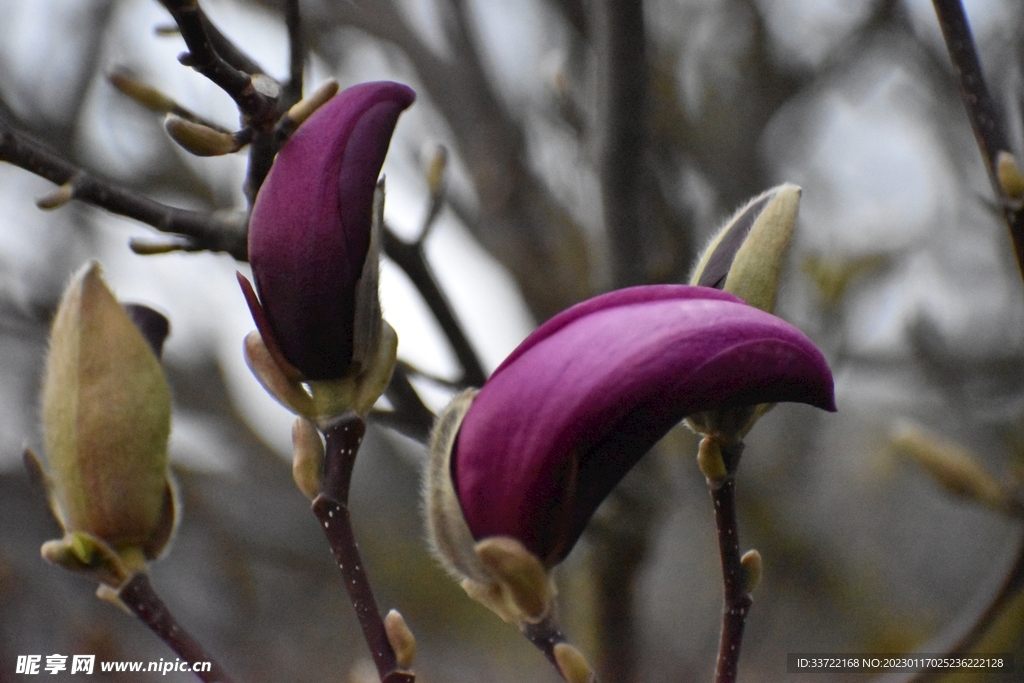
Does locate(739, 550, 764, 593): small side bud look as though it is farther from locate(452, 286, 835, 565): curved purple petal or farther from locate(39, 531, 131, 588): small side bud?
locate(39, 531, 131, 588): small side bud

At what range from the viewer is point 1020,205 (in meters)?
0.41

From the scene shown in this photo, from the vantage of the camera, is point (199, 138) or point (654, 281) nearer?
point (199, 138)

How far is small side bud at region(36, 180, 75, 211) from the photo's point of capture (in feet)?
1.20

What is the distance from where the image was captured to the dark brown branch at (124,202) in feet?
1.23

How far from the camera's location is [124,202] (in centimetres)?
39

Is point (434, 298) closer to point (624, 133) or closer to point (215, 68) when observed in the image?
point (624, 133)

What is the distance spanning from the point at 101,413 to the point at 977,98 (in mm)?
422

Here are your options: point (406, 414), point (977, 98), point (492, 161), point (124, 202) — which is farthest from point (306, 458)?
point (492, 161)

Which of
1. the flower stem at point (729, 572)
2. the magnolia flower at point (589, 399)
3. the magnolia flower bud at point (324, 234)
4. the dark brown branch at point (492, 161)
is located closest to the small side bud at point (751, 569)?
the flower stem at point (729, 572)

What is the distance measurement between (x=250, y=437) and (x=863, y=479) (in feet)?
4.00

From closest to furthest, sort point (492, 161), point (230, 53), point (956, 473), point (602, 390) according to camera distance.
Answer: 1. point (602, 390)
2. point (230, 53)
3. point (956, 473)
4. point (492, 161)

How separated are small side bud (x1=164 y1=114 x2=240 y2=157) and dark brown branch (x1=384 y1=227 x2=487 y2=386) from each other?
228 mm

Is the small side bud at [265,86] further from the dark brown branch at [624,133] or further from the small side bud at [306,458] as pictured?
the dark brown branch at [624,133]

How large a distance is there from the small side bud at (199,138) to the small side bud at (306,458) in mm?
124
